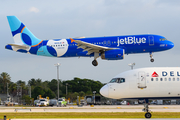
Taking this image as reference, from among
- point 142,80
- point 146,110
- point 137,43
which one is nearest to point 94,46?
point 137,43

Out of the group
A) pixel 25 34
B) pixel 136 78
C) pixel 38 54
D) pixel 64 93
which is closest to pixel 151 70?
pixel 136 78

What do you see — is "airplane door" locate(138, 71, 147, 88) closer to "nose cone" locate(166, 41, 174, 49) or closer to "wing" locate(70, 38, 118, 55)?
"wing" locate(70, 38, 118, 55)

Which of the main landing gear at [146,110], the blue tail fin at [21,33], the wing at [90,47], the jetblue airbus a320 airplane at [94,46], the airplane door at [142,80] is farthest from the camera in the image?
the blue tail fin at [21,33]

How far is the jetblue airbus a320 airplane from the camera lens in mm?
51469

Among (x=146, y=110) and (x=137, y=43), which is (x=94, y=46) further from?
(x=146, y=110)

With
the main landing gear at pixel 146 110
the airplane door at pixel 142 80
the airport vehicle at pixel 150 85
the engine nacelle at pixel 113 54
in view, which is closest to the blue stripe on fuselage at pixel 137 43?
the engine nacelle at pixel 113 54

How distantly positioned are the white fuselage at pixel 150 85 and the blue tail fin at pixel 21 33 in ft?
93.5

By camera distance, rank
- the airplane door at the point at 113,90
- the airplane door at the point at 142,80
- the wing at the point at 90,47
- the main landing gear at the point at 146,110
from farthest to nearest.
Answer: the wing at the point at 90,47
the airplane door at the point at 113,90
the airplane door at the point at 142,80
the main landing gear at the point at 146,110

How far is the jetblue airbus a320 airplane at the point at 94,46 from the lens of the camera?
51469 millimetres

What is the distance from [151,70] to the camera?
33.6 metres

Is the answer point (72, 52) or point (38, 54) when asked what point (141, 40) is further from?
point (38, 54)

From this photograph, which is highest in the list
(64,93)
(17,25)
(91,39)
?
(17,25)

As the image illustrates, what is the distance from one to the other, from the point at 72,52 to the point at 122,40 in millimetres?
8736

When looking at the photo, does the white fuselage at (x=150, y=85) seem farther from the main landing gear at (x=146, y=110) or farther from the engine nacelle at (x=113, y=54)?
the engine nacelle at (x=113, y=54)
